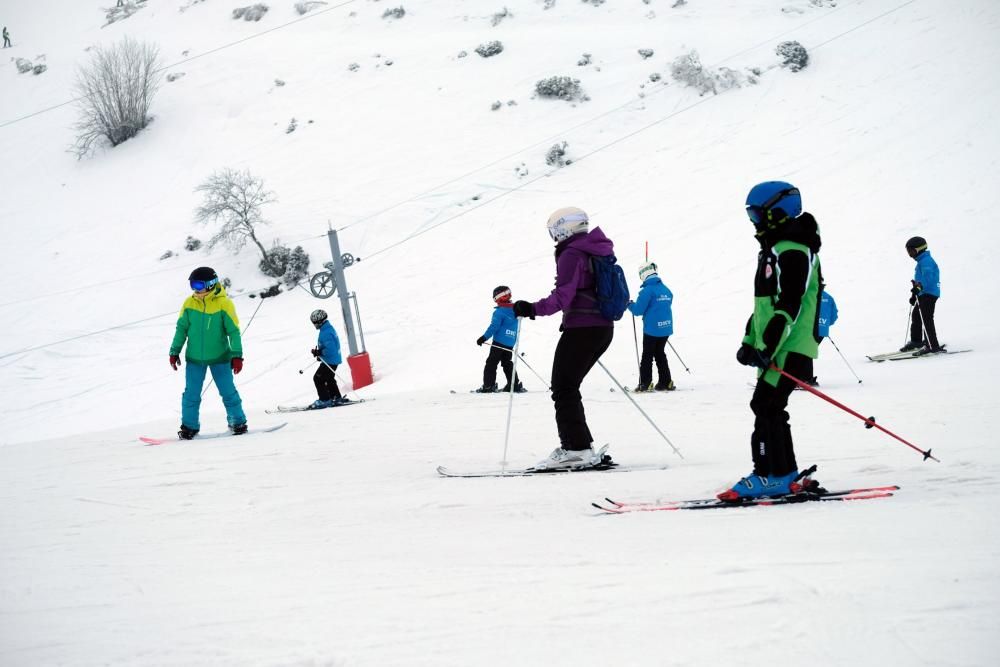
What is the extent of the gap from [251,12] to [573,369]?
45.5 meters

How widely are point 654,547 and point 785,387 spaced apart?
1300mm

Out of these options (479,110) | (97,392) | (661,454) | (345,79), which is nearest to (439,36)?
(345,79)

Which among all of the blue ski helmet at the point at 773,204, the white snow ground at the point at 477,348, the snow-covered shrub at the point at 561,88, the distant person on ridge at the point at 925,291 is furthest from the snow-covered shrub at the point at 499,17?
the blue ski helmet at the point at 773,204

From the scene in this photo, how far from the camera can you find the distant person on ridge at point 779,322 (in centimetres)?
416

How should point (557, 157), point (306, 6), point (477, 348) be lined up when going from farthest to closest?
point (306, 6) < point (557, 157) < point (477, 348)

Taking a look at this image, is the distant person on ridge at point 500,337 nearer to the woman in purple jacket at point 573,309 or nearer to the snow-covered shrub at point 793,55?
the woman in purple jacket at point 573,309

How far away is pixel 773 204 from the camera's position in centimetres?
423

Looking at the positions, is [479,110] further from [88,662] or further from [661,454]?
[88,662]

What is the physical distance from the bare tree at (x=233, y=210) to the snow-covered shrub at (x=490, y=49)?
13.1m

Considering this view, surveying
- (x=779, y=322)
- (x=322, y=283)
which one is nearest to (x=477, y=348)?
(x=322, y=283)

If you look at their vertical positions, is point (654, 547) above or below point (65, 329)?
below

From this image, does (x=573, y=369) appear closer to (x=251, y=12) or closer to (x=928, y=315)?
(x=928, y=315)

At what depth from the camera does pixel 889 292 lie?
17.1m

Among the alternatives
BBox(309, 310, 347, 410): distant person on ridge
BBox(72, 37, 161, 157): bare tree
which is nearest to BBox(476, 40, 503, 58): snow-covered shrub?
BBox(72, 37, 161, 157): bare tree
